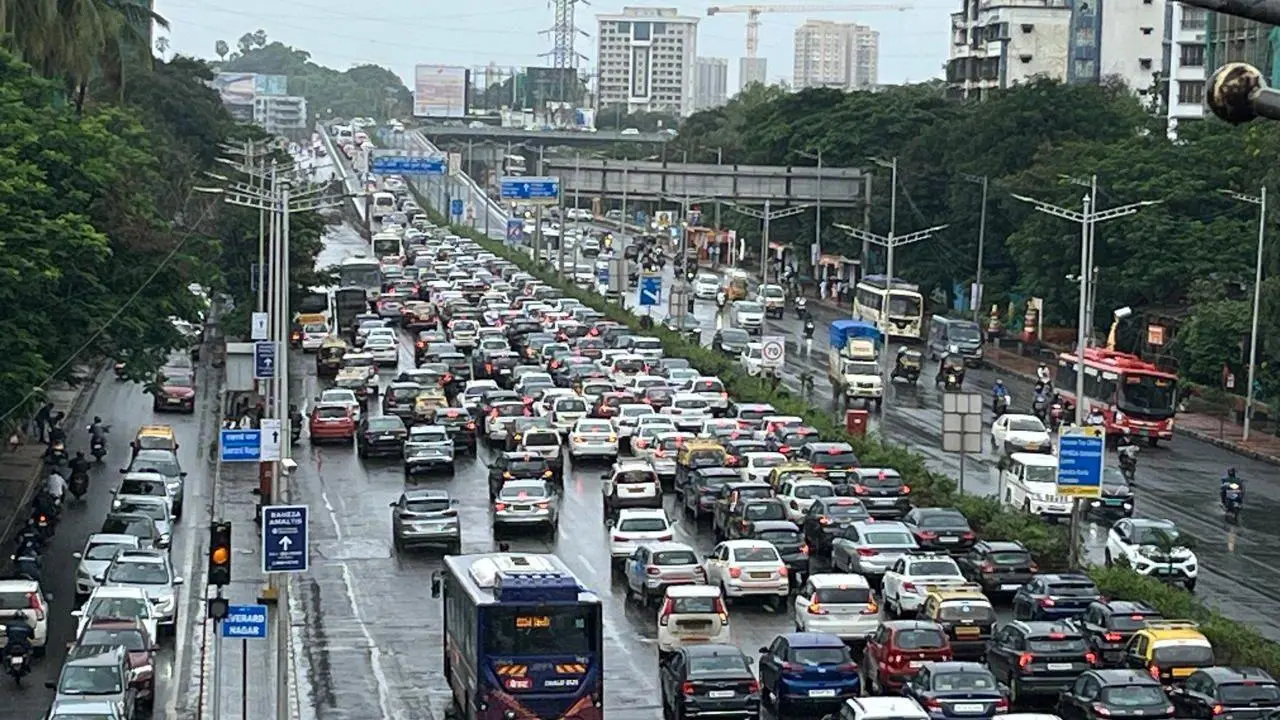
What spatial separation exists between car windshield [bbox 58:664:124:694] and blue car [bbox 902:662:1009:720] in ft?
34.7

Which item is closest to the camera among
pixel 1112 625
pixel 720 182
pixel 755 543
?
pixel 1112 625

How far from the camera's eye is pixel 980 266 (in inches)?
4045

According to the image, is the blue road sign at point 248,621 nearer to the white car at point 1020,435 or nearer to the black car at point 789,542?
the black car at point 789,542

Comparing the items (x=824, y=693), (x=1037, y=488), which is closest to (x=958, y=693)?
(x=824, y=693)

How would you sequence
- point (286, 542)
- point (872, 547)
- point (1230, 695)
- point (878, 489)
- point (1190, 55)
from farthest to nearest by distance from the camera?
point (1190, 55) → point (878, 489) → point (872, 547) → point (1230, 695) → point (286, 542)

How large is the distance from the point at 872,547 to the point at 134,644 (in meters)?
15.2

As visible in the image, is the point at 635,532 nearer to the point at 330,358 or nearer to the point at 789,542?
the point at 789,542

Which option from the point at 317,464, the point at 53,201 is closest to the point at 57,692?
the point at 53,201

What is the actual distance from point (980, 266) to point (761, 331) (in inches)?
392

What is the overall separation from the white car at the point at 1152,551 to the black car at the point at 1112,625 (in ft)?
27.9

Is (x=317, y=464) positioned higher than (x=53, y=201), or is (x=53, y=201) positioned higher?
(x=53, y=201)

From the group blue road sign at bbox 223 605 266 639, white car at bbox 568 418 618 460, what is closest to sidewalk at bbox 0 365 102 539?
white car at bbox 568 418 618 460

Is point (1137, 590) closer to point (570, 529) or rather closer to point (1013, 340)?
point (570, 529)

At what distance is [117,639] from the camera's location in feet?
112
